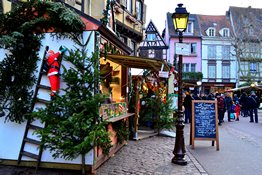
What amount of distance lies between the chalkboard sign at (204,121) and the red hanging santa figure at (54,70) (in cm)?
468

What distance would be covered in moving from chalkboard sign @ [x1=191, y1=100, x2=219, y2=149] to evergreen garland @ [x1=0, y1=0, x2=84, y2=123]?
15.6ft

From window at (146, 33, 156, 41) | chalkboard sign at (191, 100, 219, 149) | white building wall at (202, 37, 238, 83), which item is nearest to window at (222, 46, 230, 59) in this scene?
white building wall at (202, 37, 238, 83)

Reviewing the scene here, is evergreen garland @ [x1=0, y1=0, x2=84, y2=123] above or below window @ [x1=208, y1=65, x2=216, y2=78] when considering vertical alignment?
below

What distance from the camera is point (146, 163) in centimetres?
749

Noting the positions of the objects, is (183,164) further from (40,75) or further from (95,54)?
(40,75)

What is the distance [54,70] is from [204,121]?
507cm

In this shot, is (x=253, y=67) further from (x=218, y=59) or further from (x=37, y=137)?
(x=37, y=137)

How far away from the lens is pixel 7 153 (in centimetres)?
691

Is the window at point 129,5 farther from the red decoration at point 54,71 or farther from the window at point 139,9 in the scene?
the red decoration at point 54,71

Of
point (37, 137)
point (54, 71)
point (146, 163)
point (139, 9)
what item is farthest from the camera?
point (139, 9)

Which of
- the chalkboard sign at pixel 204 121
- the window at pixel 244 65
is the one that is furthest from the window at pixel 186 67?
the chalkboard sign at pixel 204 121

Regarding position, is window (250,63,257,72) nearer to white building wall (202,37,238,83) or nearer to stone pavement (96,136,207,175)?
white building wall (202,37,238,83)

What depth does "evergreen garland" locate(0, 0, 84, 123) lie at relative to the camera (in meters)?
6.58

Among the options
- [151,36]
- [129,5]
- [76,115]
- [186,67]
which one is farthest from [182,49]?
[186,67]
